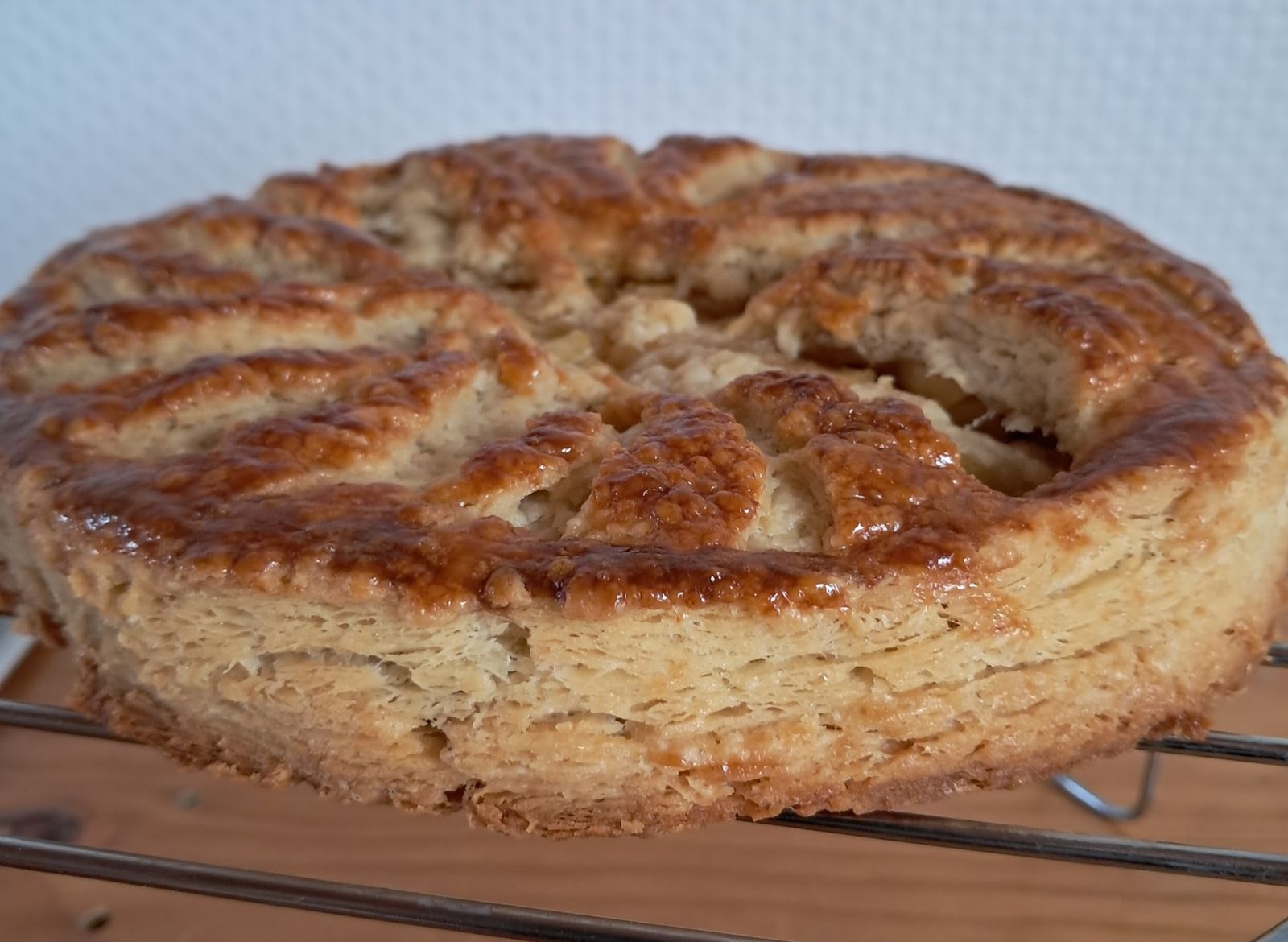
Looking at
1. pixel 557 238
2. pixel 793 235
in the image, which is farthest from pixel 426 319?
pixel 793 235

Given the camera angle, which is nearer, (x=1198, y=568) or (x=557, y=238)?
(x=1198, y=568)

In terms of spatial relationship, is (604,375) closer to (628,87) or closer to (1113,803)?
(1113,803)

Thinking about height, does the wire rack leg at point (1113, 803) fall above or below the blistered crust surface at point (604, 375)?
below

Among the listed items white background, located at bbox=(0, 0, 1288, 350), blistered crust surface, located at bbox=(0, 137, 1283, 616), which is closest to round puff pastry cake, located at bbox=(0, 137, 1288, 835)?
blistered crust surface, located at bbox=(0, 137, 1283, 616)

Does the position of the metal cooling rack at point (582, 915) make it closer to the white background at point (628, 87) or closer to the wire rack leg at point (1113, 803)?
the wire rack leg at point (1113, 803)

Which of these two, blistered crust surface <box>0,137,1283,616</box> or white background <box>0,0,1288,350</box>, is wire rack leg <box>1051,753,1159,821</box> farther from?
white background <box>0,0,1288,350</box>

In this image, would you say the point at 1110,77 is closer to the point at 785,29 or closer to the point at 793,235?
the point at 785,29

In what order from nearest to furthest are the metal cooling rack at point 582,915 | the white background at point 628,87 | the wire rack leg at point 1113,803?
1. the metal cooling rack at point 582,915
2. the wire rack leg at point 1113,803
3. the white background at point 628,87

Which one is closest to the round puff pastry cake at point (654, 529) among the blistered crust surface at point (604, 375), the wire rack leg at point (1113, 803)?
the blistered crust surface at point (604, 375)
